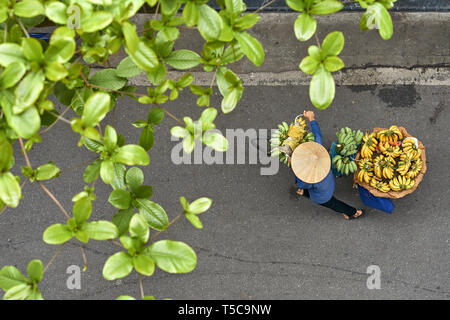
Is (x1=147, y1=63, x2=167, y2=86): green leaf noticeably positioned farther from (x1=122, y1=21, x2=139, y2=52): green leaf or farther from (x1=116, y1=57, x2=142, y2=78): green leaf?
(x1=122, y1=21, x2=139, y2=52): green leaf

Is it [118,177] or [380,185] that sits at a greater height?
[380,185]

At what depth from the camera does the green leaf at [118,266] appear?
163 centimetres

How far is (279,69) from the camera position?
14.2ft

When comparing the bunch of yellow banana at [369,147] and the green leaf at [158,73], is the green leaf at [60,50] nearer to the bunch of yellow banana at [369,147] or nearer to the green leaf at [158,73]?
the green leaf at [158,73]

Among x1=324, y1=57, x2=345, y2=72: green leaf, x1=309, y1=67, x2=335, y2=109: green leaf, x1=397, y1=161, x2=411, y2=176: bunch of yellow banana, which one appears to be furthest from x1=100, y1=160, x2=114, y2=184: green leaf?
x1=397, y1=161, x2=411, y2=176: bunch of yellow banana

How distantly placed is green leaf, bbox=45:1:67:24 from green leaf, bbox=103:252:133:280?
3.29 ft

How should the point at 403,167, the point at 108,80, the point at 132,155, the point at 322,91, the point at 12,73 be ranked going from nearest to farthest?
the point at 12,73 < the point at 322,91 < the point at 132,155 < the point at 108,80 < the point at 403,167

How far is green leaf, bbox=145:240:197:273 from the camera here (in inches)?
64.6

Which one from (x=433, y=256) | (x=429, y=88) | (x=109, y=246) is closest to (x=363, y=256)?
(x=433, y=256)

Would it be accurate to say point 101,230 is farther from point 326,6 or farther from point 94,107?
point 326,6

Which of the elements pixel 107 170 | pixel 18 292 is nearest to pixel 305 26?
pixel 107 170

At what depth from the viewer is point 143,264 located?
1.64 m

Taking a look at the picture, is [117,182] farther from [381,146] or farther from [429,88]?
[429,88]

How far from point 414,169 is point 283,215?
145cm
